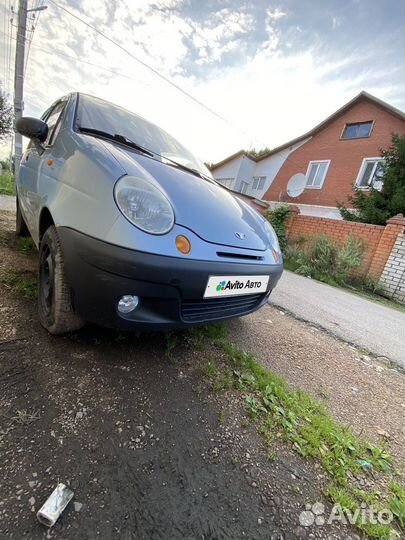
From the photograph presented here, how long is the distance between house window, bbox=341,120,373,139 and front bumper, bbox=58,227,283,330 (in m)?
16.5

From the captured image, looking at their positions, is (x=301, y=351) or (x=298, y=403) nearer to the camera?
(x=298, y=403)

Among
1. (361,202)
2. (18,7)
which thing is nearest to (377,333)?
(361,202)

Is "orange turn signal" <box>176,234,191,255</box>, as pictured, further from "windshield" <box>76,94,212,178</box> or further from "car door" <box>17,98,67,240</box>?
"car door" <box>17,98,67,240</box>

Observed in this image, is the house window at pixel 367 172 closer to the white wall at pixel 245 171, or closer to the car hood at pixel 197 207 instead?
the white wall at pixel 245 171

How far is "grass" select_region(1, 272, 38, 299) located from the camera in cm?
A: 200

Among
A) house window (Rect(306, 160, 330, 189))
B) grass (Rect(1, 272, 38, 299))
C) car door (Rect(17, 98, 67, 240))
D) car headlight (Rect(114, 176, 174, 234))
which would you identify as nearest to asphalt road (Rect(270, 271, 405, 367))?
car headlight (Rect(114, 176, 174, 234))

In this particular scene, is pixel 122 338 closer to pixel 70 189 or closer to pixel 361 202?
pixel 70 189

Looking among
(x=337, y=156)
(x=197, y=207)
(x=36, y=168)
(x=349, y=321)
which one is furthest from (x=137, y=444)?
(x=337, y=156)

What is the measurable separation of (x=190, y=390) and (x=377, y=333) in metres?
2.92

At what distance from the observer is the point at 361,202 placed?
34.4ft

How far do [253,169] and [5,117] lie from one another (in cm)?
1585

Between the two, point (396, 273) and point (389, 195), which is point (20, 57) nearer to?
point (396, 273)

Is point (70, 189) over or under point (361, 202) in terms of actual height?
under

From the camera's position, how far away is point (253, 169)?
779 inches
